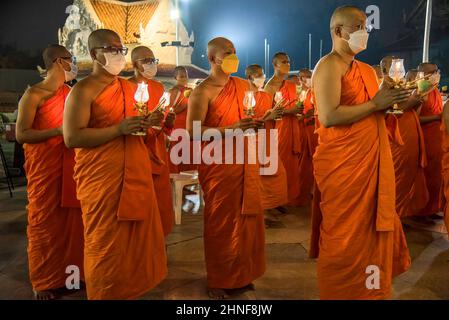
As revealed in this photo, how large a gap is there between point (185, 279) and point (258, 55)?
120ft

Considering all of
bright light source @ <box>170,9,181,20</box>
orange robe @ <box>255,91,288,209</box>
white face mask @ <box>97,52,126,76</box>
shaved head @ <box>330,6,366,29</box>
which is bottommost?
orange robe @ <box>255,91,288,209</box>

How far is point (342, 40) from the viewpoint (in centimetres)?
328

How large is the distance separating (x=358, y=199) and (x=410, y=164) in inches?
132

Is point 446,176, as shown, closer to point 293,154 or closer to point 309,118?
point 293,154

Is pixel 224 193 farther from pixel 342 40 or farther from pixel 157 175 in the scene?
pixel 342 40

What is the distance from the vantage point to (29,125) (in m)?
3.96

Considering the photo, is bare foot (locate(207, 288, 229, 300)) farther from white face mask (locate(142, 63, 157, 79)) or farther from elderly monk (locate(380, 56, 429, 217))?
elderly monk (locate(380, 56, 429, 217))

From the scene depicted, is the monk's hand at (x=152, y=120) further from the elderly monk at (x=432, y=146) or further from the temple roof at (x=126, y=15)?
the temple roof at (x=126, y=15)

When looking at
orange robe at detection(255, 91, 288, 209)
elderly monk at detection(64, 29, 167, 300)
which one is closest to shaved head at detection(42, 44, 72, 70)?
elderly monk at detection(64, 29, 167, 300)

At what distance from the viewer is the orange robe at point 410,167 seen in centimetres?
604

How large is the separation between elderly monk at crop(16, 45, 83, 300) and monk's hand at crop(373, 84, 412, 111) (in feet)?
9.16

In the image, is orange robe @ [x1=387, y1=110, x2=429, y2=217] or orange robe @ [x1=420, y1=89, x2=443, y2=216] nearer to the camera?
orange robe @ [x1=387, y1=110, x2=429, y2=217]

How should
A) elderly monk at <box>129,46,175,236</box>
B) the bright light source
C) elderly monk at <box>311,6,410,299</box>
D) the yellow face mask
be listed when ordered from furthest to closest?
1. the bright light source
2. elderly monk at <box>129,46,175,236</box>
3. the yellow face mask
4. elderly monk at <box>311,6,410,299</box>

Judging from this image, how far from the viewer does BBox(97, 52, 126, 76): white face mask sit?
3262mm
